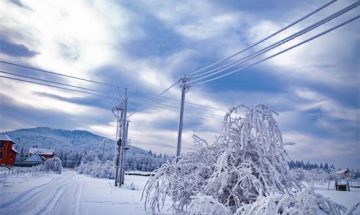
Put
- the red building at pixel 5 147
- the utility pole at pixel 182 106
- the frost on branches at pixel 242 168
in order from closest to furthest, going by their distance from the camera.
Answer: the frost on branches at pixel 242 168 < the utility pole at pixel 182 106 < the red building at pixel 5 147

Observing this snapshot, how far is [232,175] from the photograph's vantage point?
6734 millimetres

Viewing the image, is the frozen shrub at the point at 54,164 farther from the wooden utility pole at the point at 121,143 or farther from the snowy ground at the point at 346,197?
the snowy ground at the point at 346,197

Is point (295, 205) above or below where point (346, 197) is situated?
above

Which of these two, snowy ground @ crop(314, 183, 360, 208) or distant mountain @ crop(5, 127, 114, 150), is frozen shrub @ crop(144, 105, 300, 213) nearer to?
snowy ground @ crop(314, 183, 360, 208)

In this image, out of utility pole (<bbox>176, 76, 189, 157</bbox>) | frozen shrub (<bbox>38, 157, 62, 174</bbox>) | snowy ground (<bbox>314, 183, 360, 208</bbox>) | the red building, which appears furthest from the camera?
frozen shrub (<bbox>38, 157, 62, 174</bbox>)

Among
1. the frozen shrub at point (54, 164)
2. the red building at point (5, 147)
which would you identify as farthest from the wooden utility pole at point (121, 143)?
the frozen shrub at point (54, 164)

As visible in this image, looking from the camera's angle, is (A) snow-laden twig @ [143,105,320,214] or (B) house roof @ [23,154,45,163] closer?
(A) snow-laden twig @ [143,105,320,214]

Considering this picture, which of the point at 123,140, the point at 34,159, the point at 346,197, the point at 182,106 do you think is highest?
the point at 182,106

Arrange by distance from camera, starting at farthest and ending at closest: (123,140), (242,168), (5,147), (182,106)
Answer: (123,140) → (5,147) → (182,106) → (242,168)

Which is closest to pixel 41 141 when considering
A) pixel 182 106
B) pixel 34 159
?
pixel 34 159

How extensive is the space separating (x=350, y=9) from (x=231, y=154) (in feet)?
11.8

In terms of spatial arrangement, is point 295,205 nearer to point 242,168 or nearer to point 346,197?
point 242,168

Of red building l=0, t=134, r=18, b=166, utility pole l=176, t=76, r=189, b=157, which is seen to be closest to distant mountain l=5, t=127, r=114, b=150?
red building l=0, t=134, r=18, b=166

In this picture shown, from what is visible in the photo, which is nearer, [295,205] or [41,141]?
[295,205]
